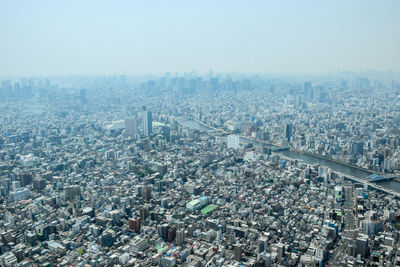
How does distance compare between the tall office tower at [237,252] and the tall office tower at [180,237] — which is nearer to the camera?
the tall office tower at [237,252]

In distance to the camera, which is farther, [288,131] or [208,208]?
[288,131]

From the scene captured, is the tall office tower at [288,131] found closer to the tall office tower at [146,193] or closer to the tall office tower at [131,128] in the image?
the tall office tower at [131,128]

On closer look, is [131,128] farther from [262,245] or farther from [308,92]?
[308,92]

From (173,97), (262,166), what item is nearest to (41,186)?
(262,166)

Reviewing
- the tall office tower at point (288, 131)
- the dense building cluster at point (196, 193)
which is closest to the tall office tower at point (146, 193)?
the dense building cluster at point (196, 193)

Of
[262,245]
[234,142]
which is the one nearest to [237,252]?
[262,245]

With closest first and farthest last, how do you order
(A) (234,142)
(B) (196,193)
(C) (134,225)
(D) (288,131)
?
(C) (134,225) → (B) (196,193) → (A) (234,142) → (D) (288,131)

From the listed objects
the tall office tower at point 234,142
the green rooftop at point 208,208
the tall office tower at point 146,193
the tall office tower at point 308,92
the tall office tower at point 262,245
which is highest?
the tall office tower at point 308,92

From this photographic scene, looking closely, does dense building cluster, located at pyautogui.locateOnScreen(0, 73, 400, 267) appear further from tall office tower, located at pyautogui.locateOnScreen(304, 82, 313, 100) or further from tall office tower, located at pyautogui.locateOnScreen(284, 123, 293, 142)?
tall office tower, located at pyautogui.locateOnScreen(304, 82, 313, 100)
